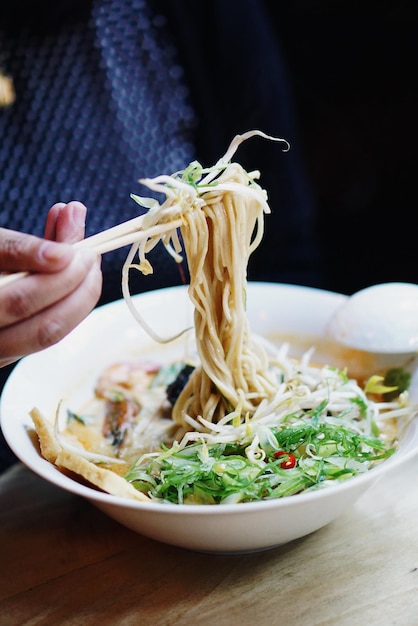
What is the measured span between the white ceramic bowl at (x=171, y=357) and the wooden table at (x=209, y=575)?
72 millimetres

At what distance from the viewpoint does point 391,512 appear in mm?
1421

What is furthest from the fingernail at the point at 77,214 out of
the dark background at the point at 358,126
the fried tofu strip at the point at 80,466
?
the dark background at the point at 358,126

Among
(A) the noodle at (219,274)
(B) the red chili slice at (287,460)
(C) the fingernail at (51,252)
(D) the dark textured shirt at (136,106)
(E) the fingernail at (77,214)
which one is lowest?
(B) the red chili slice at (287,460)

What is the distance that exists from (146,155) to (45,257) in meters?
2.07

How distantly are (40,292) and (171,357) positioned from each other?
1.03 m

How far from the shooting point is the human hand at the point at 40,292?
→ 1.10m

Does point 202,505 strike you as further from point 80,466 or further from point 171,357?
point 171,357

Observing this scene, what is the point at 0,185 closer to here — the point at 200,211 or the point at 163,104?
the point at 163,104

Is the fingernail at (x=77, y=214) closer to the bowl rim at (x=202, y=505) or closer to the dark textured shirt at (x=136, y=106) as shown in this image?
the bowl rim at (x=202, y=505)

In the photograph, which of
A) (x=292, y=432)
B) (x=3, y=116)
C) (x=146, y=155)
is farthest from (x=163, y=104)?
(x=292, y=432)

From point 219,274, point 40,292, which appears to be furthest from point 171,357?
point 40,292

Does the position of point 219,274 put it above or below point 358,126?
below

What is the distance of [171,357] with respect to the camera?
211 centimetres

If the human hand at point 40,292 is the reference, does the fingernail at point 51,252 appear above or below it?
above
